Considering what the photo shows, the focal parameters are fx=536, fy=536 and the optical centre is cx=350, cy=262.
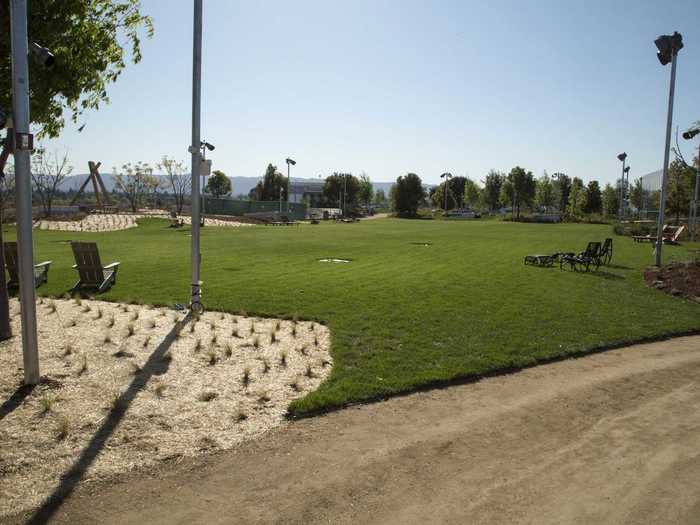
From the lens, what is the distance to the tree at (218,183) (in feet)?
318

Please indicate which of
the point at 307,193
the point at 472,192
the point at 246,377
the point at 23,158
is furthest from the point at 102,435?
the point at 307,193

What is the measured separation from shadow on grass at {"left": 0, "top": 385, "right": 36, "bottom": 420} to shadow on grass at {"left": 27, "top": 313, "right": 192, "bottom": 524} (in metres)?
0.93

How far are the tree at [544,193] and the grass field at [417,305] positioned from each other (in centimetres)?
8156

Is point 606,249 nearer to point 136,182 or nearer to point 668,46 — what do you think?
point 668,46

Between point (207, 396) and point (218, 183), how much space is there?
315ft

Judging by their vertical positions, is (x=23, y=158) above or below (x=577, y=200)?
below

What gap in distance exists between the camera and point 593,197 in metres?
89.7

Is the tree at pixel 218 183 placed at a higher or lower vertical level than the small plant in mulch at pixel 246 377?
higher

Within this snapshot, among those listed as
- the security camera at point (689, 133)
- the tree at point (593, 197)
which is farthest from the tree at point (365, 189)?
the security camera at point (689, 133)

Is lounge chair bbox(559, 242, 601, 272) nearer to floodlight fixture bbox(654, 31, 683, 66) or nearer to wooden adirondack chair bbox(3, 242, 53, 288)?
floodlight fixture bbox(654, 31, 683, 66)

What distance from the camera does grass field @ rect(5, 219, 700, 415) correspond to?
701 cm

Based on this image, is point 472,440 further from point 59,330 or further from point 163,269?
point 163,269

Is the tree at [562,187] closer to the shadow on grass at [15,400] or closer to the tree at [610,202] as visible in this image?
the tree at [610,202]

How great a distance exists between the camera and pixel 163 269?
50.2 ft
